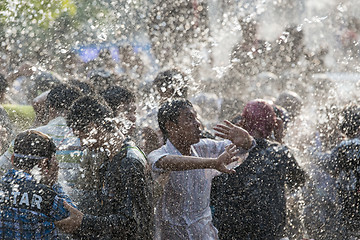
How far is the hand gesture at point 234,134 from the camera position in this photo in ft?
13.7

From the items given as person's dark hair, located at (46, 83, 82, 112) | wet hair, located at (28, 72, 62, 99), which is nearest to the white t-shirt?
person's dark hair, located at (46, 83, 82, 112)

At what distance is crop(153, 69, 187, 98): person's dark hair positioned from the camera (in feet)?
18.6

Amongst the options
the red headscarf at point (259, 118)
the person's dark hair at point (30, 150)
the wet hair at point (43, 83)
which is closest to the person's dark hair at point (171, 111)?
the red headscarf at point (259, 118)

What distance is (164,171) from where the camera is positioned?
386cm

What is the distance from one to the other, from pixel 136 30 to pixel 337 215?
324 inches

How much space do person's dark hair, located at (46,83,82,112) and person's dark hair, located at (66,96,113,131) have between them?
675mm

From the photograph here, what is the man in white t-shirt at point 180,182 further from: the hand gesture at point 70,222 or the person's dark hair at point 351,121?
the person's dark hair at point 351,121

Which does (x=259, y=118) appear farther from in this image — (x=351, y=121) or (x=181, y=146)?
(x=351, y=121)

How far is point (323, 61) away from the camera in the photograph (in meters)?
13.3

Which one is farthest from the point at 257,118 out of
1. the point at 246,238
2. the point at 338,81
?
the point at 338,81

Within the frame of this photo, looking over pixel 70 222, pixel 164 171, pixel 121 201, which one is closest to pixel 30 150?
pixel 70 222

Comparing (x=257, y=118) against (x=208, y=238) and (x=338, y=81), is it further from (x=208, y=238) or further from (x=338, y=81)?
(x=338, y=81)

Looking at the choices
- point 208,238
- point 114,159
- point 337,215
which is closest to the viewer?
point 114,159

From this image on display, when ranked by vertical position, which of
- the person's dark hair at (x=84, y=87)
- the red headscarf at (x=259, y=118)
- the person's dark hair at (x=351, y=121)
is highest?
the person's dark hair at (x=84, y=87)
